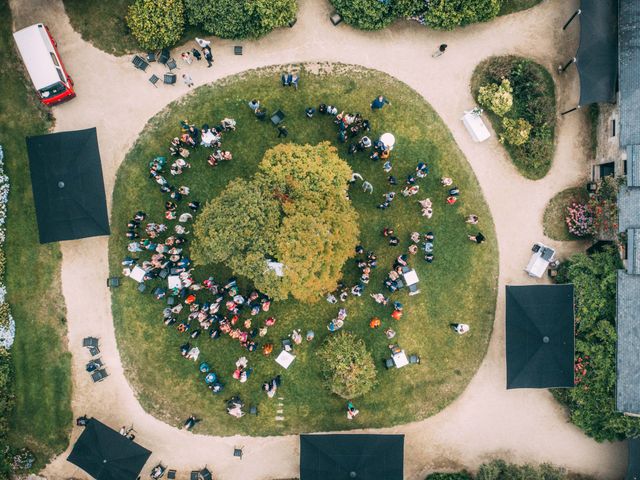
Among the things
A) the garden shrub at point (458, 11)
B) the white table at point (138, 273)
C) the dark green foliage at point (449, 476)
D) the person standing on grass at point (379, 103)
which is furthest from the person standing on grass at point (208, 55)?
the dark green foliage at point (449, 476)

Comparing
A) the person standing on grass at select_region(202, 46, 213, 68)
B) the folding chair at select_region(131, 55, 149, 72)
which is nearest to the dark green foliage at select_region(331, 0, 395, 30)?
the person standing on grass at select_region(202, 46, 213, 68)

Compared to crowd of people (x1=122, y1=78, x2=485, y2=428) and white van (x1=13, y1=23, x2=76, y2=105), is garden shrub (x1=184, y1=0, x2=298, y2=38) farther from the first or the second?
white van (x1=13, y1=23, x2=76, y2=105)

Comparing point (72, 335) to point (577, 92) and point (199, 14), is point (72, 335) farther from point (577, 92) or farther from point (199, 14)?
point (577, 92)

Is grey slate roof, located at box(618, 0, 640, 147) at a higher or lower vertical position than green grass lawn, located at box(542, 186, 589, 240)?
higher

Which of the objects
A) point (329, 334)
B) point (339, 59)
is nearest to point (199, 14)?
point (339, 59)

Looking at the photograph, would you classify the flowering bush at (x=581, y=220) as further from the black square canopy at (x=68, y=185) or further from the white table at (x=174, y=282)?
the black square canopy at (x=68, y=185)

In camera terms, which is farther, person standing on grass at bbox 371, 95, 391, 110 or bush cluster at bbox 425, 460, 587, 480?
person standing on grass at bbox 371, 95, 391, 110

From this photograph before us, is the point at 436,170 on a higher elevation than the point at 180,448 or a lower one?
higher
